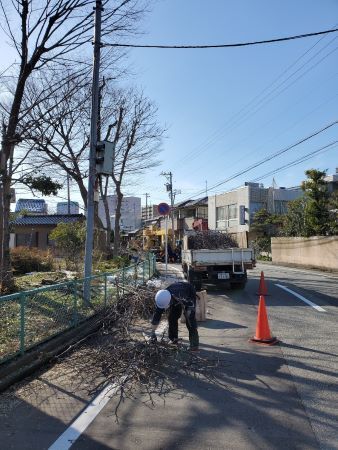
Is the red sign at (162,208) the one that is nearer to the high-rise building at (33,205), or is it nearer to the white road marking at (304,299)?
the white road marking at (304,299)

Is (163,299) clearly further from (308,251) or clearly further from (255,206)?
(255,206)

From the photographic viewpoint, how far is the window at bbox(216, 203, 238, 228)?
54.6m

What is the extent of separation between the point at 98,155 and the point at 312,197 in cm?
2436

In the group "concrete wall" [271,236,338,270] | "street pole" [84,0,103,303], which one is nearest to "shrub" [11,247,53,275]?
"street pole" [84,0,103,303]

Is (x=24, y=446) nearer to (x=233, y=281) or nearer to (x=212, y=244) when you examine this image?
(x=233, y=281)

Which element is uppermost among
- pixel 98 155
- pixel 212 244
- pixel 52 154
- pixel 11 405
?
pixel 52 154

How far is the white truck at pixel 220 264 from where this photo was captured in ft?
50.4

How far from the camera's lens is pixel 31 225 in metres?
43.2

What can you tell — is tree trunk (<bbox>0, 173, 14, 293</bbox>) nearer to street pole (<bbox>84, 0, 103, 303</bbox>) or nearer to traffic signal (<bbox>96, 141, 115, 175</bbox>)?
street pole (<bbox>84, 0, 103, 303</bbox>)

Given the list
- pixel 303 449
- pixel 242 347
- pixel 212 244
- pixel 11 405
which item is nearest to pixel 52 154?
pixel 212 244

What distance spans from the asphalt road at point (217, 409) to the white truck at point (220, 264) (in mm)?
7214

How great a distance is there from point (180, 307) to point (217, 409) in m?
2.94

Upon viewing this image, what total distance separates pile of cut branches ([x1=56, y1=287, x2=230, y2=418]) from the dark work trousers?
8.5 inches

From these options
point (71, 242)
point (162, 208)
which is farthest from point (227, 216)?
point (162, 208)
